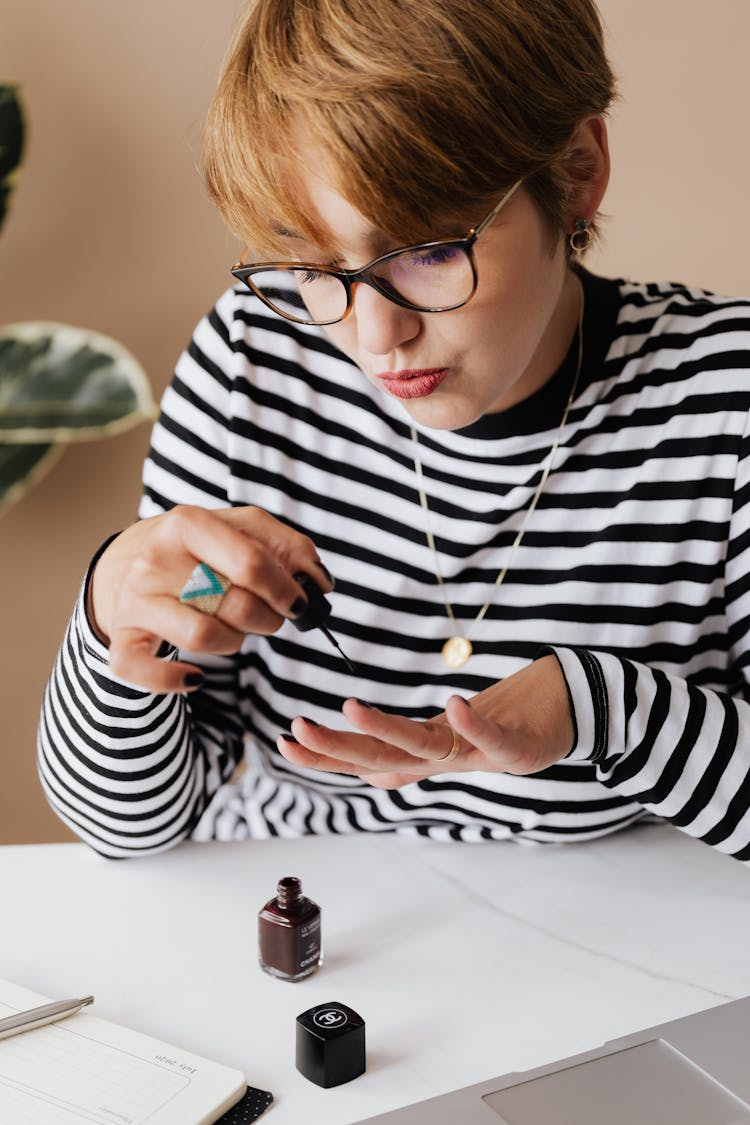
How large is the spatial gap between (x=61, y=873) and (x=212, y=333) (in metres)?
0.61

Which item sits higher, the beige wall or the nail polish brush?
the beige wall

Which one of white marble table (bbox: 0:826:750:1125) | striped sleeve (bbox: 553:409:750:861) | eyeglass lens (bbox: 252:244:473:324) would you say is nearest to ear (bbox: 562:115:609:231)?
eyeglass lens (bbox: 252:244:473:324)

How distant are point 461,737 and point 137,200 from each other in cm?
140

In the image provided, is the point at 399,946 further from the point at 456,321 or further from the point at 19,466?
the point at 19,466

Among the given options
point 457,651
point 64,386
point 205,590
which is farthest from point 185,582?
point 64,386

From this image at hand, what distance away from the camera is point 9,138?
1.67 meters

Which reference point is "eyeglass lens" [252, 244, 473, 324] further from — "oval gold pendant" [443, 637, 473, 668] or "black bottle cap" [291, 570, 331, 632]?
"oval gold pendant" [443, 637, 473, 668]

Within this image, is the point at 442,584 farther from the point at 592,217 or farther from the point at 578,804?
the point at 592,217

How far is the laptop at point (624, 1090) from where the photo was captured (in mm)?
746

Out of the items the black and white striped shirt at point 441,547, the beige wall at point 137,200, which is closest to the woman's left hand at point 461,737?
the black and white striped shirt at point 441,547

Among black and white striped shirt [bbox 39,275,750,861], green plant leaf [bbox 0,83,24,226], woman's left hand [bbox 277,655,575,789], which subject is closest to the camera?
woman's left hand [bbox 277,655,575,789]

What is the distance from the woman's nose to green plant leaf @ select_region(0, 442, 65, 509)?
1003mm

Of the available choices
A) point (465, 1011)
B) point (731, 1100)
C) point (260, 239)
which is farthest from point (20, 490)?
point (731, 1100)

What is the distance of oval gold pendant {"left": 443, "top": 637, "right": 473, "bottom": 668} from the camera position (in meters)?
1.25
